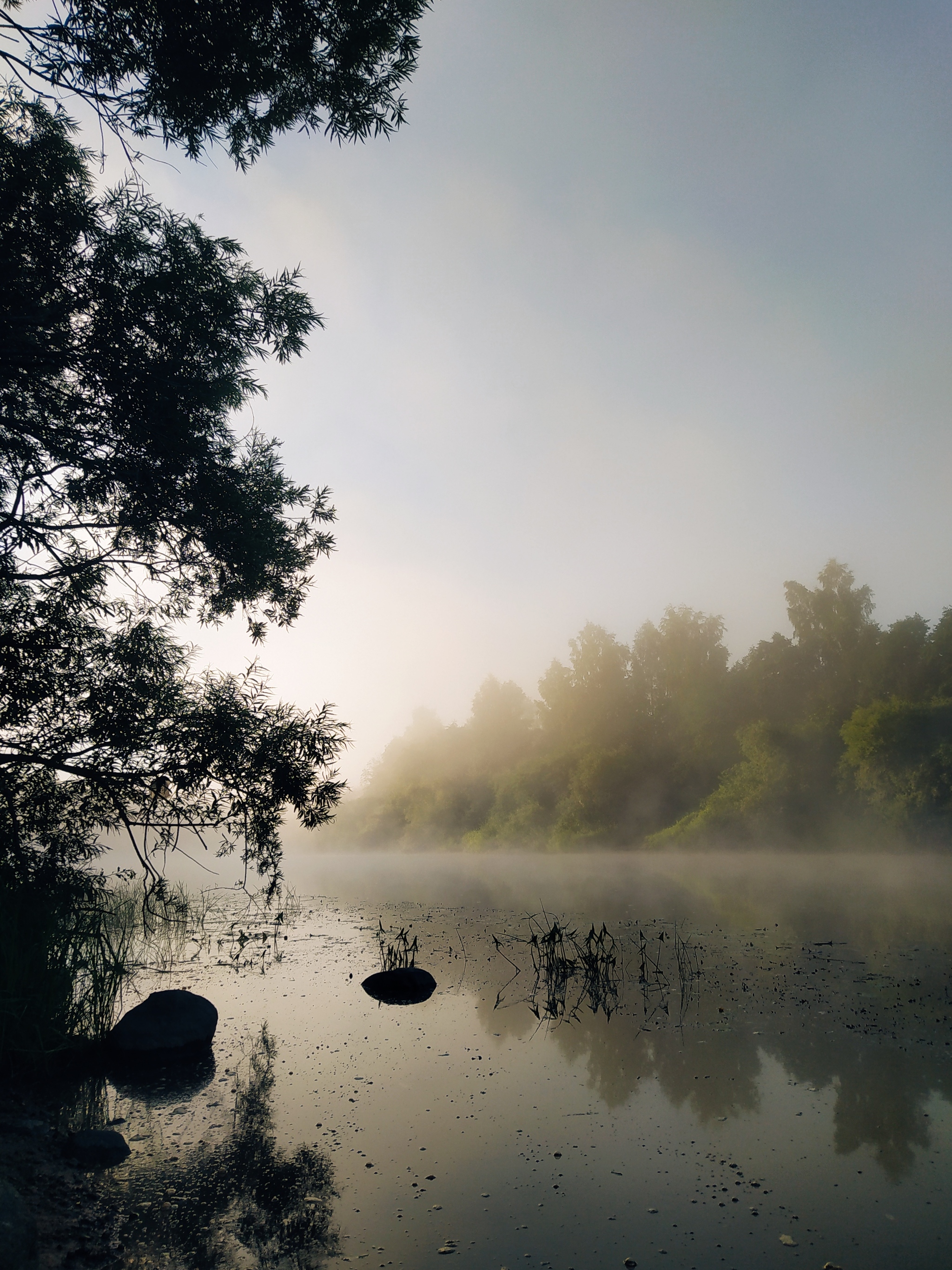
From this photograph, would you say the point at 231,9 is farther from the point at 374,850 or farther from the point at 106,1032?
the point at 374,850

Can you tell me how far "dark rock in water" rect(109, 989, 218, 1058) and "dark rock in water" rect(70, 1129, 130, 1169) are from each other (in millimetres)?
2345

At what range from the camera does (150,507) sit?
8.59 metres

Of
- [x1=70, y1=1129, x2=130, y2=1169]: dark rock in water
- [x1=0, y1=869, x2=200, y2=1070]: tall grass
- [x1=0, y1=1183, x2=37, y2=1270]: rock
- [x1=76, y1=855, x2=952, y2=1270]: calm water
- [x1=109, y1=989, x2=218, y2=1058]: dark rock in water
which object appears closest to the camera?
[x1=0, y1=1183, x2=37, y2=1270]: rock

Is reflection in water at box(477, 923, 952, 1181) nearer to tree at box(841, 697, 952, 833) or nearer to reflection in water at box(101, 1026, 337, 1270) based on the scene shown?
A: reflection in water at box(101, 1026, 337, 1270)

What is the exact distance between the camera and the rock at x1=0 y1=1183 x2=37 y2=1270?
3.53 meters

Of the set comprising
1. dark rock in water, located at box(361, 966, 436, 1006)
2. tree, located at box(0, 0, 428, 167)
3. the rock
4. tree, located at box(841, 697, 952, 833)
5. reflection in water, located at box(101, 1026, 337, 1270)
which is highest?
tree, located at box(0, 0, 428, 167)

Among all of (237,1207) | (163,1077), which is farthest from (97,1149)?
(163,1077)

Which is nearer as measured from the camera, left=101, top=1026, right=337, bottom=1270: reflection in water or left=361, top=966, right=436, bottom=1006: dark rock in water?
left=101, top=1026, right=337, bottom=1270: reflection in water

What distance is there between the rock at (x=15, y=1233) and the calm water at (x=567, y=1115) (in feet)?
2.40

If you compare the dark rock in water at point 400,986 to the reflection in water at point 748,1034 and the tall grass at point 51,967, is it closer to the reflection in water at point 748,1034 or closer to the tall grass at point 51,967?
the reflection in water at point 748,1034

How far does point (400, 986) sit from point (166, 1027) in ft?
13.6

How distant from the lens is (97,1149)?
5383 mm

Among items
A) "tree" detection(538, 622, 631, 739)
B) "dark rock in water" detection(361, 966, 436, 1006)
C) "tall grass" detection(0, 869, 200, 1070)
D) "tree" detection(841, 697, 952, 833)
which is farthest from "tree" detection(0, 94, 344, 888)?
"tree" detection(538, 622, 631, 739)

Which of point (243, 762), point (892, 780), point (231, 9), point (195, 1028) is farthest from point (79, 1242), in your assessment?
point (892, 780)
